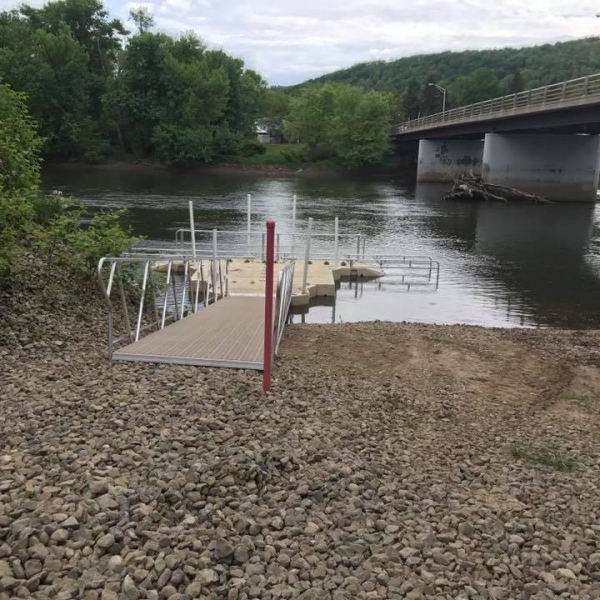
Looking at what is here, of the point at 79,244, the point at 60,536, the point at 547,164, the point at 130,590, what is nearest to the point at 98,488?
the point at 60,536

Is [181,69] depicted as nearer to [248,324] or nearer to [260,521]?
[248,324]

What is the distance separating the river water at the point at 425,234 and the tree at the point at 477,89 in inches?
2652

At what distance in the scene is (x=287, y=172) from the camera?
84062 millimetres

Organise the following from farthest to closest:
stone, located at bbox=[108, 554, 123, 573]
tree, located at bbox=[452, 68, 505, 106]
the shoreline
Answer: tree, located at bbox=[452, 68, 505, 106] → the shoreline → stone, located at bbox=[108, 554, 123, 573]

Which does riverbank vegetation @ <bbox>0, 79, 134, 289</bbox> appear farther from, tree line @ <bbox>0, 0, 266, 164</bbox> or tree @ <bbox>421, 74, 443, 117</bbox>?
tree @ <bbox>421, 74, 443, 117</bbox>

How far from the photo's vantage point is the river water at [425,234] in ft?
59.1

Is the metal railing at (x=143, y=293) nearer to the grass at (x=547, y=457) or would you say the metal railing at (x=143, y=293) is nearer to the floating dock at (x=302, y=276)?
the floating dock at (x=302, y=276)

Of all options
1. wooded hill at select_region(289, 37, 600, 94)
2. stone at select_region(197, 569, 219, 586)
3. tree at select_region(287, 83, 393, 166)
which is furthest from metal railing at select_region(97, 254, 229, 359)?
wooded hill at select_region(289, 37, 600, 94)

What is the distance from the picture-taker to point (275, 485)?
4895 millimetres

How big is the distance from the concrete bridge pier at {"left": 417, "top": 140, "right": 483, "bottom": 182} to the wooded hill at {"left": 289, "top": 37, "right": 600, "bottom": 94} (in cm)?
5398

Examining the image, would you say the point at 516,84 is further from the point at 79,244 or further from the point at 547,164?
the point at 79,244

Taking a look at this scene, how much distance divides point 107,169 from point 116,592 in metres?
77.8

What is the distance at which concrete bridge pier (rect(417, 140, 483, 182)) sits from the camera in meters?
79.5

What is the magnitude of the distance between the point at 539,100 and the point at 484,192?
10425 millimetres
